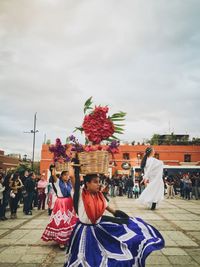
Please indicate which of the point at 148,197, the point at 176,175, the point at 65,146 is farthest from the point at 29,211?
the point at 176,175

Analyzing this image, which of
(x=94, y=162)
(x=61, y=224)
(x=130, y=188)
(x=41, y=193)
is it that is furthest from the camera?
(x=130, y=188)

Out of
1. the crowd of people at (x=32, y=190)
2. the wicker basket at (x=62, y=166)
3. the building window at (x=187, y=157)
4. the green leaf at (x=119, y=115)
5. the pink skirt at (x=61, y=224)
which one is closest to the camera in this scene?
the green leaf at (x=119, y=115)

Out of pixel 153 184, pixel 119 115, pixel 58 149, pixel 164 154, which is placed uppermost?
pixel 164 154

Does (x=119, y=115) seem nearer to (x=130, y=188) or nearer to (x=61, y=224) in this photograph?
(x=61, y=224)

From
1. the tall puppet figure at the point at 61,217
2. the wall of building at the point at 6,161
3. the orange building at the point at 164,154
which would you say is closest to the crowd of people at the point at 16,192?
the tall puppet figure at the point at 61,217

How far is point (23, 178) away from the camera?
596 inches

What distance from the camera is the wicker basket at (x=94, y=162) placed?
3.81 m

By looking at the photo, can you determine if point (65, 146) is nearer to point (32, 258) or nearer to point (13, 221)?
point (32, 258)

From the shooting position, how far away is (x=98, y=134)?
13.5 feet

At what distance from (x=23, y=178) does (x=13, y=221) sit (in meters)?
4.18

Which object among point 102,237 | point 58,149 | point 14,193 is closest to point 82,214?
point 102,237

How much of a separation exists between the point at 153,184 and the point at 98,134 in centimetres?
1048

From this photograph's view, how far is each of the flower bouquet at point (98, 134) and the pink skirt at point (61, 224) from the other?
3294mm

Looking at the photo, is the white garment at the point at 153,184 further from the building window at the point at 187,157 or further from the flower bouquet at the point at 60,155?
the building window at the point at 187,157
